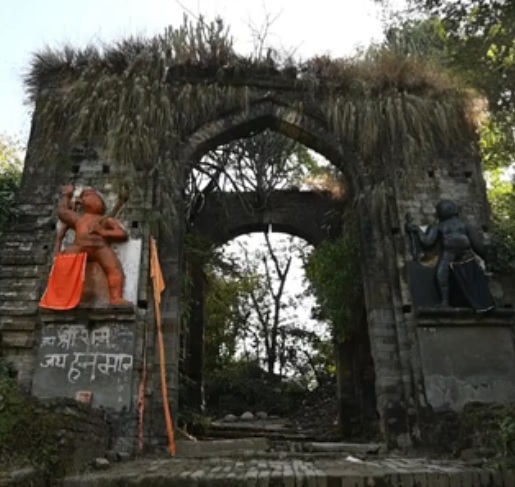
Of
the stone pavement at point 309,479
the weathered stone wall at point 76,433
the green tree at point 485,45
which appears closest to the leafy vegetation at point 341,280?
the green tree at point 485,45

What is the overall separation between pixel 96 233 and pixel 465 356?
4889 millimetres

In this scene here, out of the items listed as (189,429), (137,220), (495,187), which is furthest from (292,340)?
(137,220)

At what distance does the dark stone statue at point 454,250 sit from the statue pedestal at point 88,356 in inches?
154

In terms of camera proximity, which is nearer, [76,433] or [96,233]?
[76,433]

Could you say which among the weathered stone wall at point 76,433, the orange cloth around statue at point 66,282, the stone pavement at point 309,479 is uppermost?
the orange cloth around statue at point 66,282

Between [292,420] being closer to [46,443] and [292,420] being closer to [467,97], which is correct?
[467,97]

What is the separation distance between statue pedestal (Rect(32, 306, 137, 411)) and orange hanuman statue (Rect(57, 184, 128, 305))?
0.32 m

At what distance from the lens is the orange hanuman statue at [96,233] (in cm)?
751

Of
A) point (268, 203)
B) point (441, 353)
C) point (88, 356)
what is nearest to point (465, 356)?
point (441, 353)

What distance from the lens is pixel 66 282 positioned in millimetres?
7402

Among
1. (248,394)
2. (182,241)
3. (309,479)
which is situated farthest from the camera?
(248,394)

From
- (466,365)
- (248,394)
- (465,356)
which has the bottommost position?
(466,365)

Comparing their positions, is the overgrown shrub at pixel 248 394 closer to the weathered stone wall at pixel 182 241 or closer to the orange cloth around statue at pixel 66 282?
the weathered stone wall at pixel 182 241

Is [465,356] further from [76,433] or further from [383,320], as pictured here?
[76,433]
